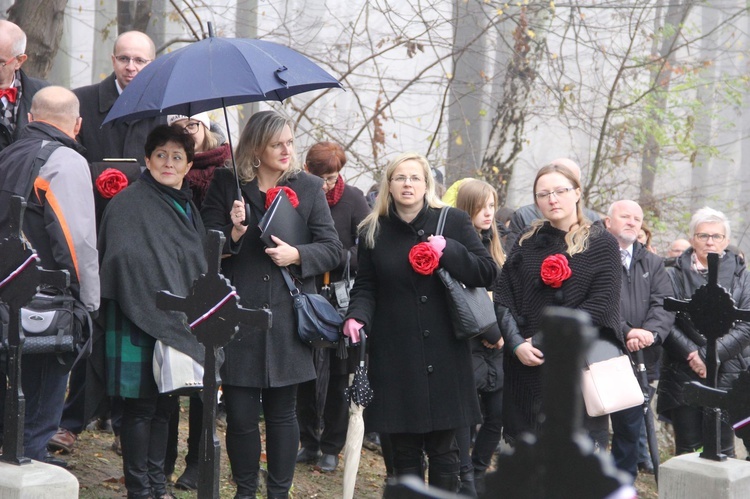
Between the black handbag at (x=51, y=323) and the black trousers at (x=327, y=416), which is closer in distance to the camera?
the black handbag at (x=51, y=323)

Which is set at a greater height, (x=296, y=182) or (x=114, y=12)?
(x=114, y=12)

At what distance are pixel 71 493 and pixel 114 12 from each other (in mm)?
9629

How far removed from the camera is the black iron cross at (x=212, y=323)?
3.74 m

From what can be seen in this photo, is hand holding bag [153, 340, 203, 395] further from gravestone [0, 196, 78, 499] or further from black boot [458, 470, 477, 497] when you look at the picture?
black boot [458, 470, 477, 497]

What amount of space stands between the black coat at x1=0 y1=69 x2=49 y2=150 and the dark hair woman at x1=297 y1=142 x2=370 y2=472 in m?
1.87

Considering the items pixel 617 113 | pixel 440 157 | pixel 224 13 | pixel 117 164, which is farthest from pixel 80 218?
pixel 617 113

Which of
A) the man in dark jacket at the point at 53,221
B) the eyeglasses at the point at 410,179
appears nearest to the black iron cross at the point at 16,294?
the man in dark jacket at the point at 53,221

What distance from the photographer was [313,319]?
16.6ft

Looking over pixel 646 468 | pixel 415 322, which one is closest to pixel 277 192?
pixel 415 322

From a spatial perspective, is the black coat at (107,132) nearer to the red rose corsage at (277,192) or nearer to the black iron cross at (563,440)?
the red rose corsage at (277,192)

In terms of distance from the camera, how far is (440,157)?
37.3ft

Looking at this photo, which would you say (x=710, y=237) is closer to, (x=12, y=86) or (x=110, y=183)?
(x=110, y=183)

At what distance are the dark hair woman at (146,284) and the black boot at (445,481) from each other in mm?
1358

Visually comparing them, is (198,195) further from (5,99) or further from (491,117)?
(491,117)
